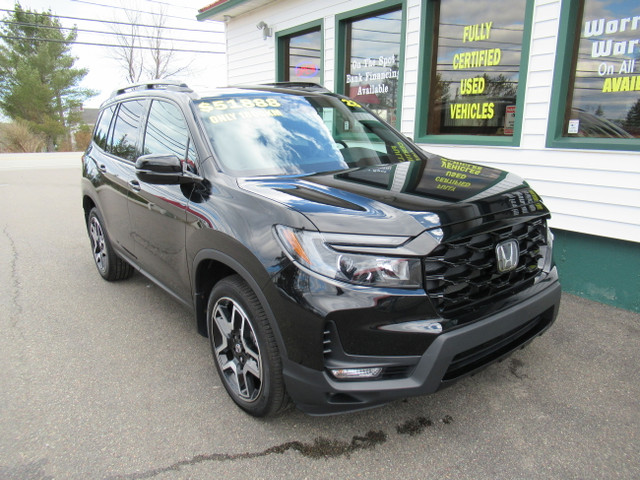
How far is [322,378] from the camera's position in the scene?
81.0 inches

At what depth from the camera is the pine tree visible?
125 ft

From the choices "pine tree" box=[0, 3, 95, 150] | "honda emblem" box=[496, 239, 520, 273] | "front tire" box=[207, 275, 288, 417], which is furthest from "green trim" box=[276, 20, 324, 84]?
"pine tree" box=[0, 3, 95, 150]

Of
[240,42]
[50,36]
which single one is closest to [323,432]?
[240,42]

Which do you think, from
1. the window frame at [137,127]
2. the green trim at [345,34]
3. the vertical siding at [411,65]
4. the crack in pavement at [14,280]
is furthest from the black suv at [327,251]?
the green trim at [345,34]

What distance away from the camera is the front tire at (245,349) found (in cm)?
230

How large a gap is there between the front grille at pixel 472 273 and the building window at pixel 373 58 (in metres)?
4.26

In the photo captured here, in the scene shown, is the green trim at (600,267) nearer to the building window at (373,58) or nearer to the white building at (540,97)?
the white building at (540,97)

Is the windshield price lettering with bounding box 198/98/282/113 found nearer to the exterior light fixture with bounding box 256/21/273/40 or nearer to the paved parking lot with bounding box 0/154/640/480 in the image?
the paved parking lot with bounding box 0/154/640/480

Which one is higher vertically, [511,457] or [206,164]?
[206,164]

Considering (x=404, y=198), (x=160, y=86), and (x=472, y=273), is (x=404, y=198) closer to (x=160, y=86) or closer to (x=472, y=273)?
(x=472, y=273)

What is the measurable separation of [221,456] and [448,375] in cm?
124

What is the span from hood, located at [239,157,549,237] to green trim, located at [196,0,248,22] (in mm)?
7429

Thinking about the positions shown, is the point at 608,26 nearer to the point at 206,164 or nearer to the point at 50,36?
the point at 206,164

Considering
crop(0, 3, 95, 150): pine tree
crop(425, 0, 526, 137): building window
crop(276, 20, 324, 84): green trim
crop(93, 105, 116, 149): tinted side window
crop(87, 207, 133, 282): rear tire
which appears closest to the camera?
crop(93, 105, 116, 149): tinted side window
